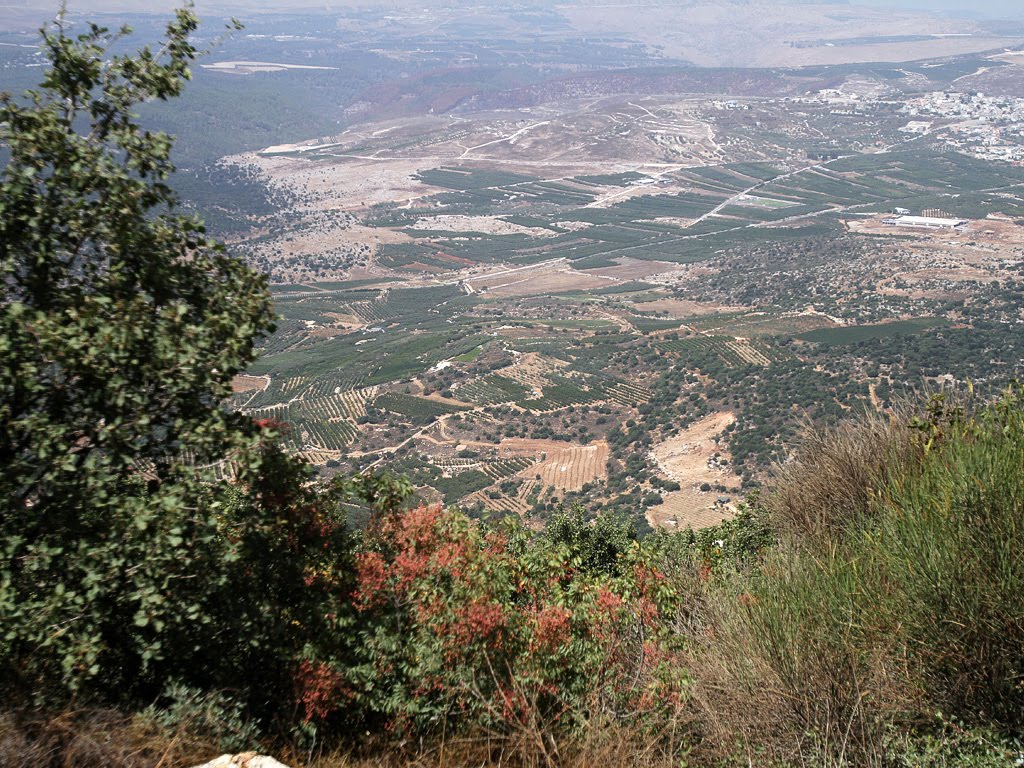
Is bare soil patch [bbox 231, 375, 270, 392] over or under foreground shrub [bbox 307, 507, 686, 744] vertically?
under

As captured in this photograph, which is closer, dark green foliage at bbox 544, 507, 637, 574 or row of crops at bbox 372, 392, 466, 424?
dark green foliage at bbox 544, 507, 637, 574

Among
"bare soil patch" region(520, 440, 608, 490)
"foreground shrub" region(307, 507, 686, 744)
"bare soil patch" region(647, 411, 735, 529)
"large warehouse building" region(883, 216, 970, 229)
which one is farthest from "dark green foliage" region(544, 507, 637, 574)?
"large warehouse building" region(883, 216, 970, 229)

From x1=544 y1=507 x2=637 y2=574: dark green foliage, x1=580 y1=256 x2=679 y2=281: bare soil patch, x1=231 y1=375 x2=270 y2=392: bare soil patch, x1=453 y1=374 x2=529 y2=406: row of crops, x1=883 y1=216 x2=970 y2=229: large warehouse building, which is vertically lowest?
x1=231 y1=375 x2=270 y2=392: bare soil patch

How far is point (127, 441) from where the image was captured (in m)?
5.73

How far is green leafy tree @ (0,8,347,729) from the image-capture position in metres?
5.42

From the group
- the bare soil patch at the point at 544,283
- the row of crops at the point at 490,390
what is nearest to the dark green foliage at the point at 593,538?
the row of crops at the point at 490,390

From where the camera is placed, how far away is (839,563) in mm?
6422

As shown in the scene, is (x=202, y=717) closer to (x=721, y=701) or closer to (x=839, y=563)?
(x=721, y=701)

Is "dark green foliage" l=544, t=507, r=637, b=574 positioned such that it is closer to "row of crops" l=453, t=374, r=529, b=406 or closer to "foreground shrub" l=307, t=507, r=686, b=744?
"foreground shrub" l=307, t=507, r=686, b=744

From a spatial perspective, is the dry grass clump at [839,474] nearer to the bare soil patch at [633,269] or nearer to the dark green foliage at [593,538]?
the dark green foliage at [593,538]

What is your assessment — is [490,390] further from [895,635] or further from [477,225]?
[477,225]

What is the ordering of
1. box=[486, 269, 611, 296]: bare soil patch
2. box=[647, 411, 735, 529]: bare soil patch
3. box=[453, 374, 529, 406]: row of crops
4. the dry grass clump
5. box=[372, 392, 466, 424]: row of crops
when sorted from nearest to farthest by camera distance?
the dry grass clump → box=[647, 411, 735, 529]: bare soil patch → box=[372, 392, 466, 424]: row of crops → box=[453, 374, 529, 406]: row of crops → box=[486, 269, 611, 296]: bare soil patch

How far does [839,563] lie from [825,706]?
1178mm

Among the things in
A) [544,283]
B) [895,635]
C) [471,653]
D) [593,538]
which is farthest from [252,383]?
[895,635]
